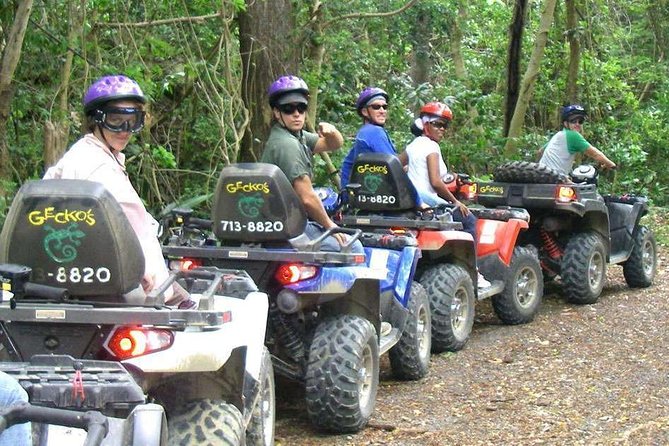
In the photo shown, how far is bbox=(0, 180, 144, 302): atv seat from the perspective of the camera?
461cm

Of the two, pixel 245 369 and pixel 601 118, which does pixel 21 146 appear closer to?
pixel 245 369

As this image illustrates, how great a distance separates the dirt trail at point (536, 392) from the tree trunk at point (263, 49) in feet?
9.63

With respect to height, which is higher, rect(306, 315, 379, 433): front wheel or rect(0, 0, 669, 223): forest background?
rect(0, 0, 669, 223): forest background

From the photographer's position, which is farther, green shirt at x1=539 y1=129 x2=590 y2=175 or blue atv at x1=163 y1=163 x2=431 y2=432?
green shirt at x1=539 y1=129 x2=590 y2=175

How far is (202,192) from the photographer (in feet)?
39.6

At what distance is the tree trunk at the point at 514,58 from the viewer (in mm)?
17641

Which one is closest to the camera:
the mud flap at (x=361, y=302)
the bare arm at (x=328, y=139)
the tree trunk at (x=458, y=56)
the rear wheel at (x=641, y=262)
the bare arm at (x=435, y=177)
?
the mud flap at (x=361, y=302)

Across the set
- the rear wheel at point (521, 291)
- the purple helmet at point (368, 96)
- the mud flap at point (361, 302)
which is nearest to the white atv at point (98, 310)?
the mud flap at point (361, 302)

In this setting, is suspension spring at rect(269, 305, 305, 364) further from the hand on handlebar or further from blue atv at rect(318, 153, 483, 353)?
the hand on handlebar

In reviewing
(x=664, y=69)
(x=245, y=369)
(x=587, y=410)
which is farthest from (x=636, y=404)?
(x=664, y=69)

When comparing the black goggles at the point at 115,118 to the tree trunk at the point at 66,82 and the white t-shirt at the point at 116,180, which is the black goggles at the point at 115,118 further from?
the tree trunk at the point at 66,82

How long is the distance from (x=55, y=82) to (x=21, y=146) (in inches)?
25.8

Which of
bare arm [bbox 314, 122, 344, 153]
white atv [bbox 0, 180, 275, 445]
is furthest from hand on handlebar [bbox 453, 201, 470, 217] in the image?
white atv [bbox 0, 180, 275, 445]

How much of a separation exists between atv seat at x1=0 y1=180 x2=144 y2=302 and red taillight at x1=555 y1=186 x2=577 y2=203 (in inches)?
287
